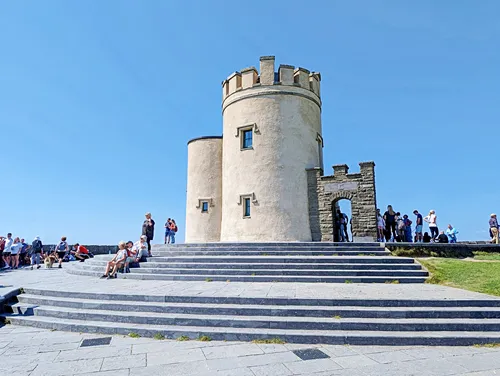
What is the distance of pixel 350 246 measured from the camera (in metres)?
13.2

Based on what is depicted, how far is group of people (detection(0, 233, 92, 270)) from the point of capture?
1766 cm

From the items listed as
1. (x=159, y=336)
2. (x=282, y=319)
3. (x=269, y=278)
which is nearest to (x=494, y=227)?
(x=269, y=278)

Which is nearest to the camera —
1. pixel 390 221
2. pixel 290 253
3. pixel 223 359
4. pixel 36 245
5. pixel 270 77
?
pixel 223 359

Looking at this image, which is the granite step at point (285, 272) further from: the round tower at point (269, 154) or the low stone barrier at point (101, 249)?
the low stone barrier at point (101, 249)

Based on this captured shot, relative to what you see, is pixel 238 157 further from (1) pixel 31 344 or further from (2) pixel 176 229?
(1) pixel 31 344

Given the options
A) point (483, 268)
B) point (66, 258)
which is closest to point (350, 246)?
point (483, 268)

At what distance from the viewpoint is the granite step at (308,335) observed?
234 inches

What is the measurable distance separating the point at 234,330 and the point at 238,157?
13.2 meters

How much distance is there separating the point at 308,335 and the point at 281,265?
5.38m

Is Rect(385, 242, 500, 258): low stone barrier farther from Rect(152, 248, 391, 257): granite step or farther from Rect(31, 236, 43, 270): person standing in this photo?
Rect(31, 236, 43, 270): person standing

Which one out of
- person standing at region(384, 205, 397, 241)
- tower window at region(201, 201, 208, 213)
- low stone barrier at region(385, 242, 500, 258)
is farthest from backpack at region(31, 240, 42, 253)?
person standing at region(384, 205, 397, 241)

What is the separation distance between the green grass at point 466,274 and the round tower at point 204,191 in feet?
42.2

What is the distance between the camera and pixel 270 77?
61.9ft

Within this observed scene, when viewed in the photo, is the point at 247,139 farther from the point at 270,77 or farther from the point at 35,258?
the point at 35,258
